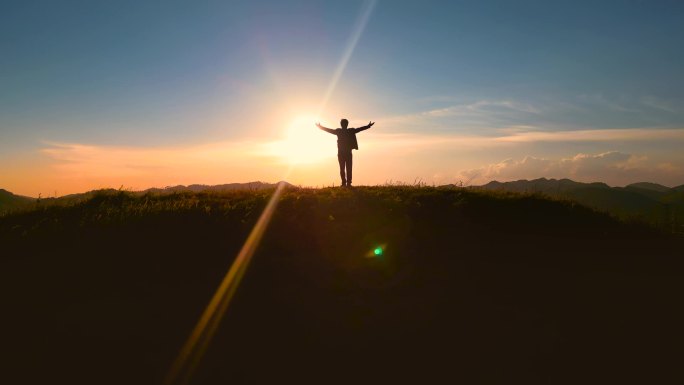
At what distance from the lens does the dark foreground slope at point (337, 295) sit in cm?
998

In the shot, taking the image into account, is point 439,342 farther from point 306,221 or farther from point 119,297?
point 119,297

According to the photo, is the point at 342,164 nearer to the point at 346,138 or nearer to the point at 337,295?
the point at 346,138

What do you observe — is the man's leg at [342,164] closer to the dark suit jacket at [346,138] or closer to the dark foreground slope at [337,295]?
the dark suit jacket at [346,138]

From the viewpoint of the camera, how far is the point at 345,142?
738 inches

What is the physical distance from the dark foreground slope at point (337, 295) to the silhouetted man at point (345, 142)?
314cm

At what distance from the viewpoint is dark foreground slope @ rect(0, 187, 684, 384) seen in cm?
998

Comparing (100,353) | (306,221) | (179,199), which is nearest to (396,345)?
(306,221)

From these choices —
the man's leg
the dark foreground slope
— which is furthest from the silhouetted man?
the dark foreground slope

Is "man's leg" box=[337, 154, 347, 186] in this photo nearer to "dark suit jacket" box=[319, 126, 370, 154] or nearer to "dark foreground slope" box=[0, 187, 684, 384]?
"dark suit jacket" box=[319, 126, 370, 154]

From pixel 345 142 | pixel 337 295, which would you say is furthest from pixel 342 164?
pixel 337 295

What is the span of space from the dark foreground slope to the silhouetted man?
124 inches

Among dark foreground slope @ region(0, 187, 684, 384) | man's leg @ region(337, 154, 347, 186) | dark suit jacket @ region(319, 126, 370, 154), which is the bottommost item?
dark foreground slope @ region(0, 187, 684, 384)

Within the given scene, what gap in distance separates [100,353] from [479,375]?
8.72m

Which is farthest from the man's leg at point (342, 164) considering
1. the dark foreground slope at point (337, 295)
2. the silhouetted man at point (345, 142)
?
the dark foreground slope at point (337, 295)
